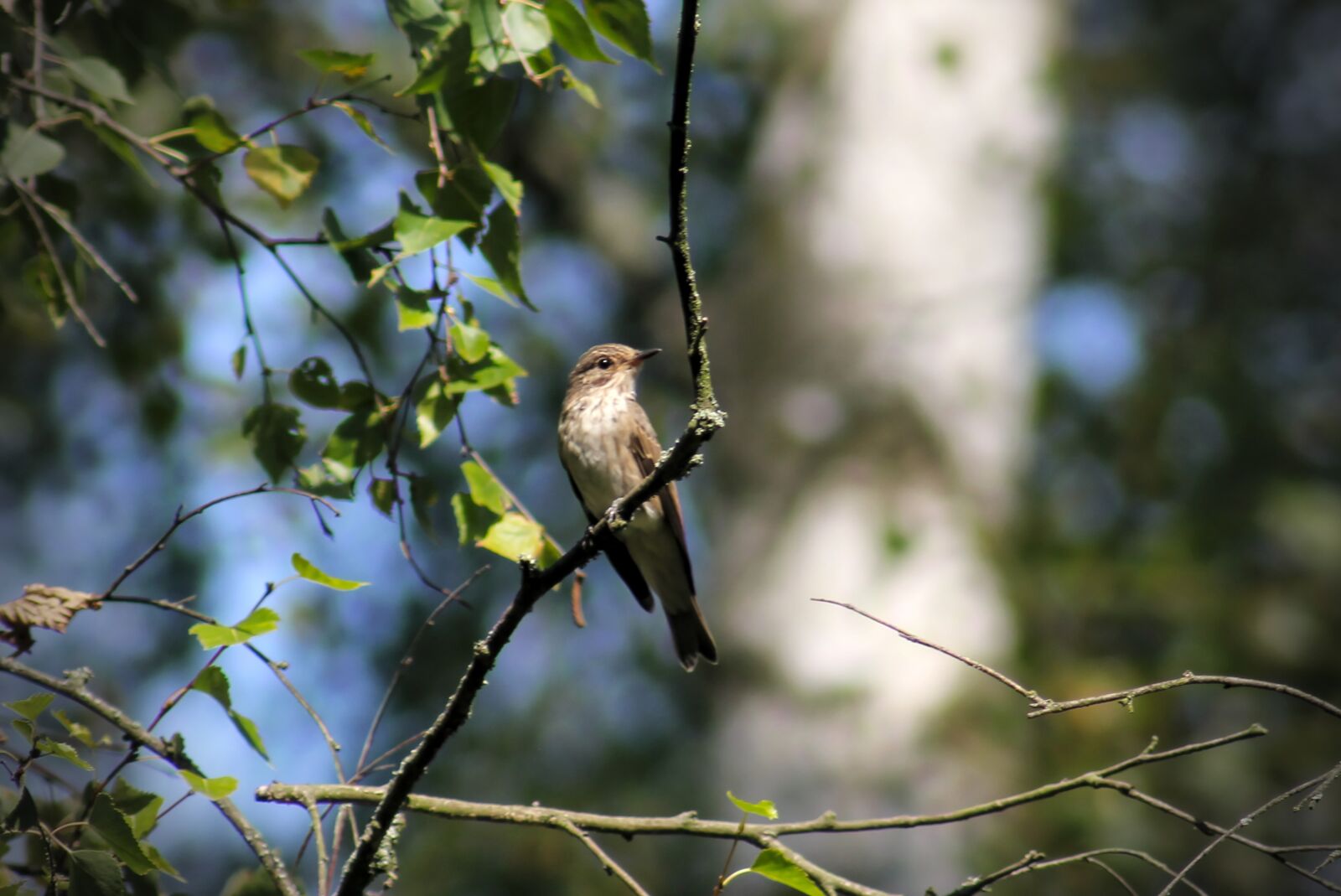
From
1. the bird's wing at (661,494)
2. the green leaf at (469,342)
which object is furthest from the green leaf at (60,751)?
the bird's wing at (661,494)

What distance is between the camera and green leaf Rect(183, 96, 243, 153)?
2.37 meters

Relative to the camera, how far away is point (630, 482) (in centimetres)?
543

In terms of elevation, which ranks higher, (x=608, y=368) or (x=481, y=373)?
(x=608, y=368)

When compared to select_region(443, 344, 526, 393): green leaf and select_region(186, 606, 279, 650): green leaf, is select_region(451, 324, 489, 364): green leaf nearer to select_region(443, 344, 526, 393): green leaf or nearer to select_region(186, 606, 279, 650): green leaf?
select_region(443, 344, 526, 393): green leaf

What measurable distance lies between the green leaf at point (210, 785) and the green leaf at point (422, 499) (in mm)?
925

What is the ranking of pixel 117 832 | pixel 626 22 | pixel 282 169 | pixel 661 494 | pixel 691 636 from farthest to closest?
pixel 691 636
pixel 661 494
pixel 282 169
pixel 626 22
pixel 117 832

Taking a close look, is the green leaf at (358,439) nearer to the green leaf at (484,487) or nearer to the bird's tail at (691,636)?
the green leaf at (484,487)

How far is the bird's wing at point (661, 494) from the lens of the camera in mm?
5449

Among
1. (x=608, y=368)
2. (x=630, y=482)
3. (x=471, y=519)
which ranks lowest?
(x=471, y=519)

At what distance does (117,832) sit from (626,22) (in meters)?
1.78

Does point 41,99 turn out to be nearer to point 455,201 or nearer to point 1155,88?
point 455,201

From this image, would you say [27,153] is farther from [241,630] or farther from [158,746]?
[158,746]

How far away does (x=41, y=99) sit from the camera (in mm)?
2346

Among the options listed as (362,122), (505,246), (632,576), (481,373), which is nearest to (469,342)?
(481,373)
